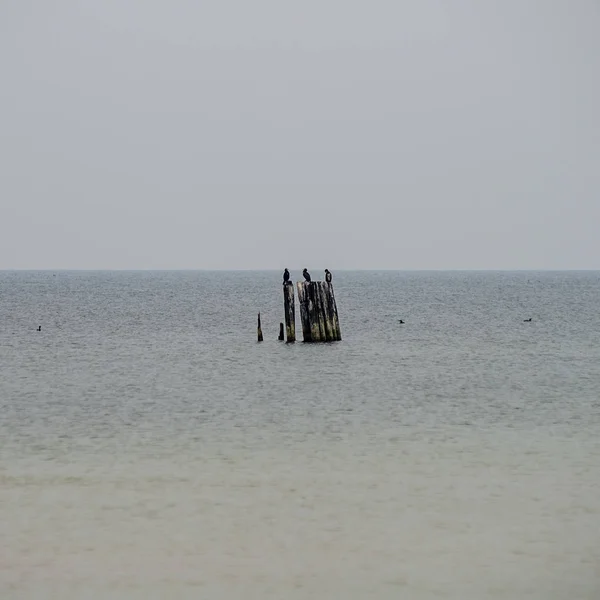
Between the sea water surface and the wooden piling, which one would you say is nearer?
the sea water surface

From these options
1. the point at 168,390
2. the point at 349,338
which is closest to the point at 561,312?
the point at 349,338

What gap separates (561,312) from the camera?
65188 millimetres

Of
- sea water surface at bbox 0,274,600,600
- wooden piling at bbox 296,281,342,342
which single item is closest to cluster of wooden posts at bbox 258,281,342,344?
wooden piling at bbox 296,281,342,342

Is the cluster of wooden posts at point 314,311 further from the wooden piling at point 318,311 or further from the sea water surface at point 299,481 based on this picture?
the sea water surface at point 299,481

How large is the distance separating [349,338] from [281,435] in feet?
78.4

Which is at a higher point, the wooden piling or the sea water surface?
the wooden piling

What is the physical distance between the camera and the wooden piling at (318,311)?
112 feet

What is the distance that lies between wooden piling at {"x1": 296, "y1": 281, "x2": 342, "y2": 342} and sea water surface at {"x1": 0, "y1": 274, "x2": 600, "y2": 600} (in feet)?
12.6

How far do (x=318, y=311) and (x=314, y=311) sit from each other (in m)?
0.15

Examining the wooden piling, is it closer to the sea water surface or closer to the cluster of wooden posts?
the cluster of wooden posts

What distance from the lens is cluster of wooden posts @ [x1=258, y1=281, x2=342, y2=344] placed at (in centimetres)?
3422

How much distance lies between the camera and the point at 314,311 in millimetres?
35875

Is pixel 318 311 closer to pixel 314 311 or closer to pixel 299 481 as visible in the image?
pixel 314 311

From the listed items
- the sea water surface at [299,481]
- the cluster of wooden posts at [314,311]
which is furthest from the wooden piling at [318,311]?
the sea water surface at [299,481]
